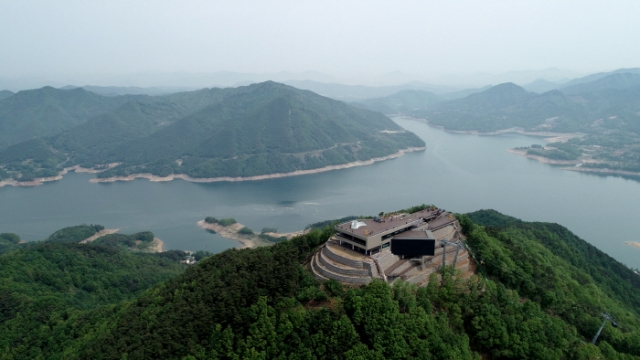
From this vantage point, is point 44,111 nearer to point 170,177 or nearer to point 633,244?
point 170,177

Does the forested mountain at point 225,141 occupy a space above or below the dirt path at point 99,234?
above

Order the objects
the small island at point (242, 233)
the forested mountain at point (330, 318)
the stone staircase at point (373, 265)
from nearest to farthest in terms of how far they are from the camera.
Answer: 1. the forested mountain at point (330, 318)
2. the stone staircase at point (373, 265)
3. the small island at point (242, 233)

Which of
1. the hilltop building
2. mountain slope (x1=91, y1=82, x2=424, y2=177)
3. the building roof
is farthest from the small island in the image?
the hilltop building

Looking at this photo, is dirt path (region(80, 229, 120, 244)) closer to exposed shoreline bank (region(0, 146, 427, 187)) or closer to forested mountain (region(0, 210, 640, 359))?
exposed shoreline bank (region(0, 146, 427, 187))

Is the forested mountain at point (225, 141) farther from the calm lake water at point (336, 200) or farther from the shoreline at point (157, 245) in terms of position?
the shoreline at point (157, 245)

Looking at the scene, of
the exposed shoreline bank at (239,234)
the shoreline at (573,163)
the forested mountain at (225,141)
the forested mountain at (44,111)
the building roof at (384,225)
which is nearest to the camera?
the building roof at (384,225)

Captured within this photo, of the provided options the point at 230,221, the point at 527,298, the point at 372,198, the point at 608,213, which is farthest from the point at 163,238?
the point at 608,213

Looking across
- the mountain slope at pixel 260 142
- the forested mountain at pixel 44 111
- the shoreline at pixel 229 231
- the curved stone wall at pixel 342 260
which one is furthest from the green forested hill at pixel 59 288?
the forested mountain at pixel 44 111
